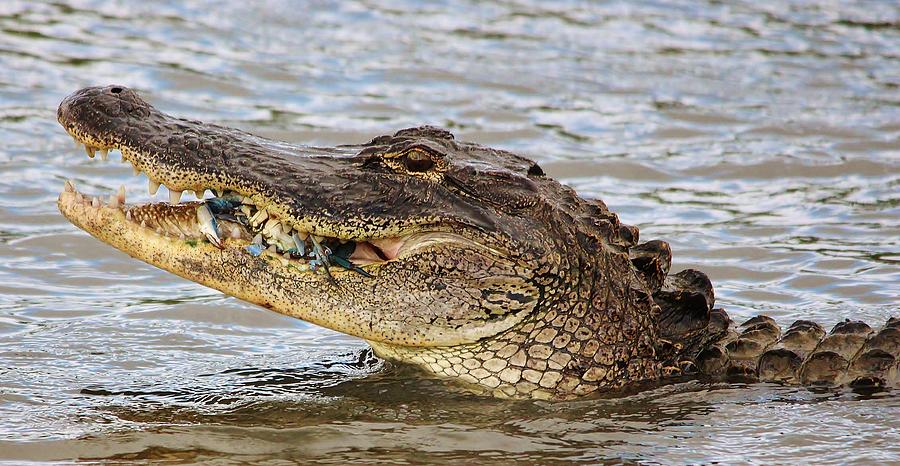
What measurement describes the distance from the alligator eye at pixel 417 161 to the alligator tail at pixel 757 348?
0.99 meters

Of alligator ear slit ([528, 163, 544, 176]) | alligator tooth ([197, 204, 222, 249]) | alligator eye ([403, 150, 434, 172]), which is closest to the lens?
alligator tooth ([197, 204, 222, 249])

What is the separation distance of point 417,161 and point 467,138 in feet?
16.8

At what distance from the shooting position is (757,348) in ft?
18.4

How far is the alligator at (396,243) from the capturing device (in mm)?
4938

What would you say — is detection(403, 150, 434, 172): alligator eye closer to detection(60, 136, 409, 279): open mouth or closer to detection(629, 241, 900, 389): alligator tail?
detection(60, 136, 409, 279): open mouth

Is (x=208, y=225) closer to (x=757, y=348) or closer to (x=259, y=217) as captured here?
(x=259, y=217)

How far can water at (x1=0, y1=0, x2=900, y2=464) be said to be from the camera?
5.05 metres

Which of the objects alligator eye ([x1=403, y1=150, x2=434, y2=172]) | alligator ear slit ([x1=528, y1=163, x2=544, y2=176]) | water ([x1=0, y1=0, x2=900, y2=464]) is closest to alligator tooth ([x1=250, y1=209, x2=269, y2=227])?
alligator eye ([x1=403, y1=150, x2=434, y2=172])

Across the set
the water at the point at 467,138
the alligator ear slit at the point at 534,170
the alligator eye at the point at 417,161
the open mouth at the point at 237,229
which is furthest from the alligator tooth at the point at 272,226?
the alligator ear slit at the point at 534,170

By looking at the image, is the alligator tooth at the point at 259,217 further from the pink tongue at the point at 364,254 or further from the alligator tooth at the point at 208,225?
the pink tongue at the point at 364,254

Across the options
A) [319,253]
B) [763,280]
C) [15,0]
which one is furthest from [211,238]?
[15,0]

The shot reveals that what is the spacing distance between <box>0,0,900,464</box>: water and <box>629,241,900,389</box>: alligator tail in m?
0.10

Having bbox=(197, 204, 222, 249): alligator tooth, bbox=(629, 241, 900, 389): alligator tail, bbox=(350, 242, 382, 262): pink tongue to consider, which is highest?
bbox=(197, 204, 222, 249): alligator tooth

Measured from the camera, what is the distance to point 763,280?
7551mm
